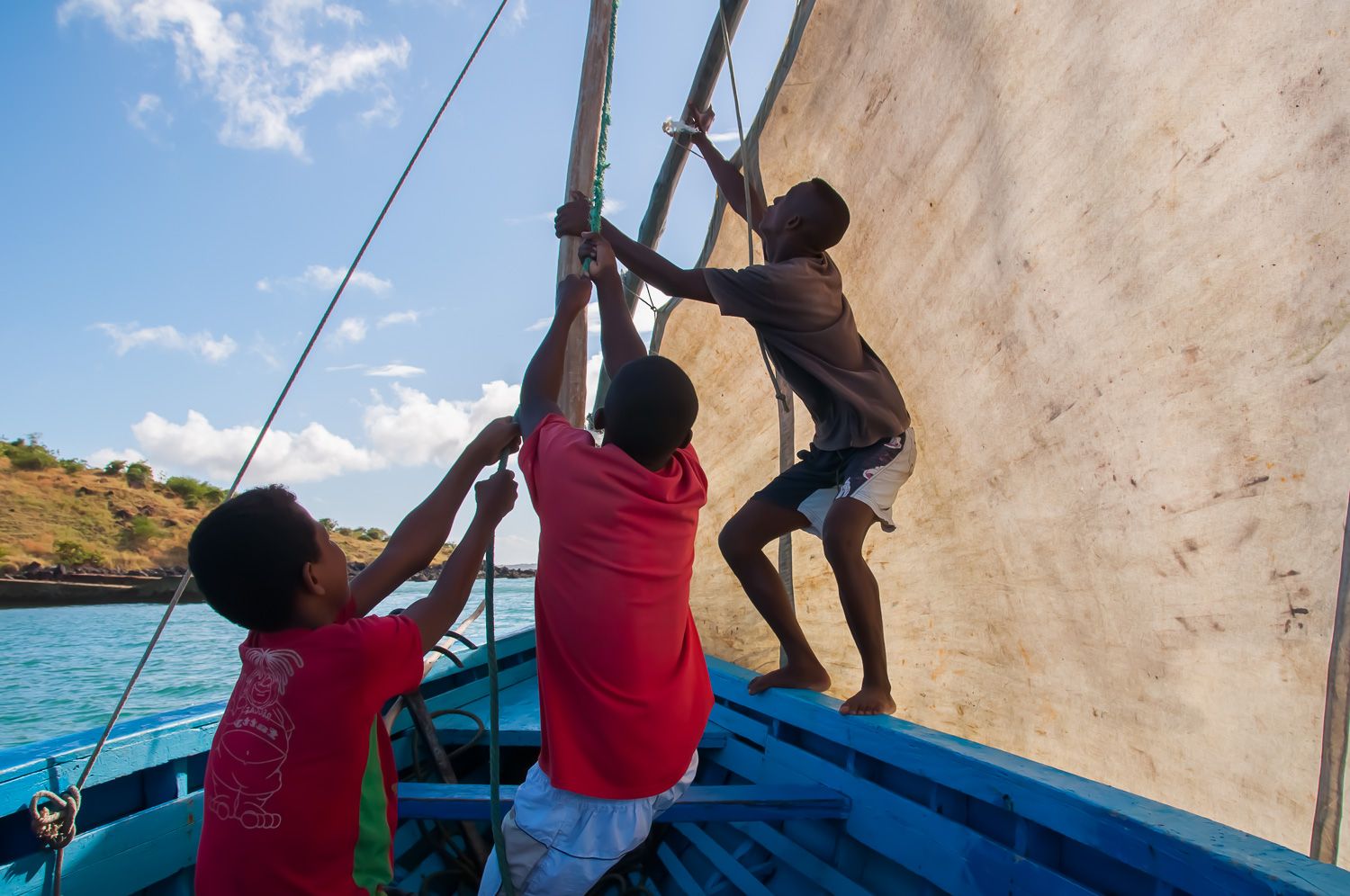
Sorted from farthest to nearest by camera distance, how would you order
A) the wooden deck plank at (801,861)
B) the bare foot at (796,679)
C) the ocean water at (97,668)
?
the ocean water at (97,668)
the bare foot at (796,679)
the wooden deck plank at (801,861)

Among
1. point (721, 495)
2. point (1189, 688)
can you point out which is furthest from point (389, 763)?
point (721, 495)

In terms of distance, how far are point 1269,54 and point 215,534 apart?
2.18 m

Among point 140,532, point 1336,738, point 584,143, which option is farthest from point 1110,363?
point 140,532

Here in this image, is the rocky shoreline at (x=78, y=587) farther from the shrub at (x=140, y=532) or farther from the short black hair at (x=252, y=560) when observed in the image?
the short black hair at (x=252, y=560)

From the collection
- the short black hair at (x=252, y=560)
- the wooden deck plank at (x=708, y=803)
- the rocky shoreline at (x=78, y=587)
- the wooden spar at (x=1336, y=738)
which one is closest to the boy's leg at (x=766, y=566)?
the wooden deck plank at (x=708, y=803)

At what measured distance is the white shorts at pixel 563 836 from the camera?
134 cm

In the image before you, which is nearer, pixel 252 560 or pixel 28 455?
pixel 252 560

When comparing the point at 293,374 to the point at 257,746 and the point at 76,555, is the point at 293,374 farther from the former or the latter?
the point at 76,555

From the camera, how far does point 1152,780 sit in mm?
1985

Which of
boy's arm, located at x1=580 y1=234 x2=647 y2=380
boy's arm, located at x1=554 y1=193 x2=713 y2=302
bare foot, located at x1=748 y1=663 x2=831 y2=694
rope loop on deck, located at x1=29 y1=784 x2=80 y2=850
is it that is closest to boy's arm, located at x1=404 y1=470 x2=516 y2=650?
boy's arm, located at x1=580 y1=234 x2=647 y2=380

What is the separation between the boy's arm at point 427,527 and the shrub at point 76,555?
48.5 meters

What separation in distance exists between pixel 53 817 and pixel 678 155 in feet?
10.6

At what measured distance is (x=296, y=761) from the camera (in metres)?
1.11

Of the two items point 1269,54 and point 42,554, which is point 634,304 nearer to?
point 1269,54
